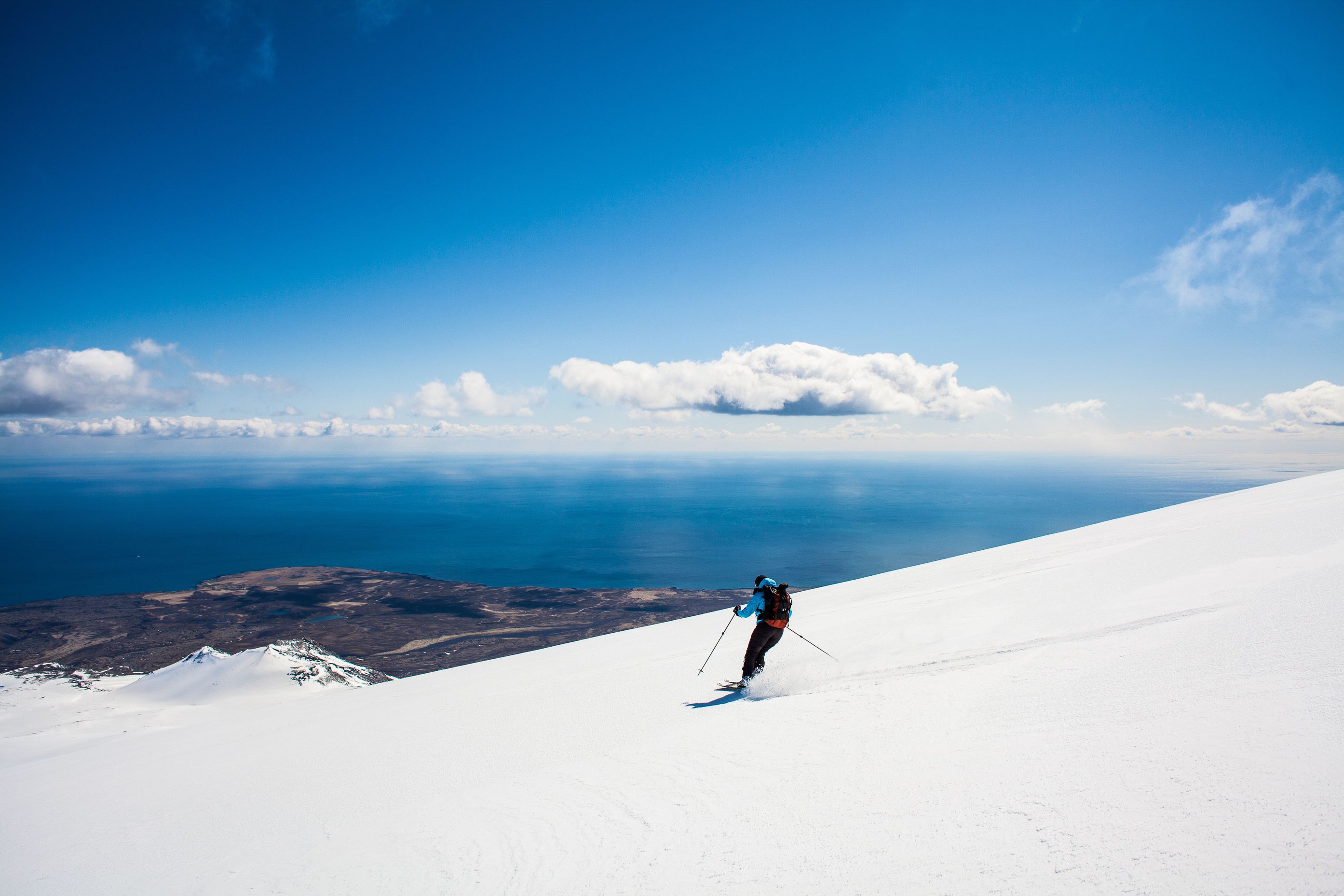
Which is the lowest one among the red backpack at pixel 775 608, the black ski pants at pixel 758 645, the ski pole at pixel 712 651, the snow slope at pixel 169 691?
the snow slope at pixel 169 691

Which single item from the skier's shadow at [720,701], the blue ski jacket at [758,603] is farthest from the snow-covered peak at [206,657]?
the blue ski jacket at [758,603]

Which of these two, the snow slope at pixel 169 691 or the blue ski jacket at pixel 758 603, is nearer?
the blue ski jacket at pixel 758 603

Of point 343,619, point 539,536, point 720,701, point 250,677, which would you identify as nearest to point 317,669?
point 250,677

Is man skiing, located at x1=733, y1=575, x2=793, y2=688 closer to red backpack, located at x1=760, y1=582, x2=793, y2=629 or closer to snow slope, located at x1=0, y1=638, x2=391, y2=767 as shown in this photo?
red backpack, located at x1=760, y1=582, x2=793, y2=629

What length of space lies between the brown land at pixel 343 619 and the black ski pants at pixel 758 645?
4247 centimetres

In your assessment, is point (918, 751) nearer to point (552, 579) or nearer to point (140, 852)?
point (140, 852)

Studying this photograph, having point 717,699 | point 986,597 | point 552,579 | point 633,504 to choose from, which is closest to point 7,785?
point 717,699

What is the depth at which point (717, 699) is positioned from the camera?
6117 millimetres

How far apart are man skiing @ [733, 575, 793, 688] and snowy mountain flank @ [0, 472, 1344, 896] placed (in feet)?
0.88

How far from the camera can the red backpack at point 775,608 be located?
20.6 feet

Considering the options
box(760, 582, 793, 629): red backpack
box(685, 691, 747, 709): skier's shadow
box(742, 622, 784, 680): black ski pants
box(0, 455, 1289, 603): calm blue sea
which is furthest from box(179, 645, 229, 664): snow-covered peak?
box(0, 455, 1289, 603): calm blue sea

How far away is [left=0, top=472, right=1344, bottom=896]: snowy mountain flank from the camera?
2.63 metres

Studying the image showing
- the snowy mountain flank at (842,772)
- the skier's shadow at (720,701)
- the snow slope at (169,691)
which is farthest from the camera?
the snow slope at (169,691)

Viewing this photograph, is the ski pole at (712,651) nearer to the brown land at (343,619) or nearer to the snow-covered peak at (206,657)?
the snow-covered peak at (206,657)
